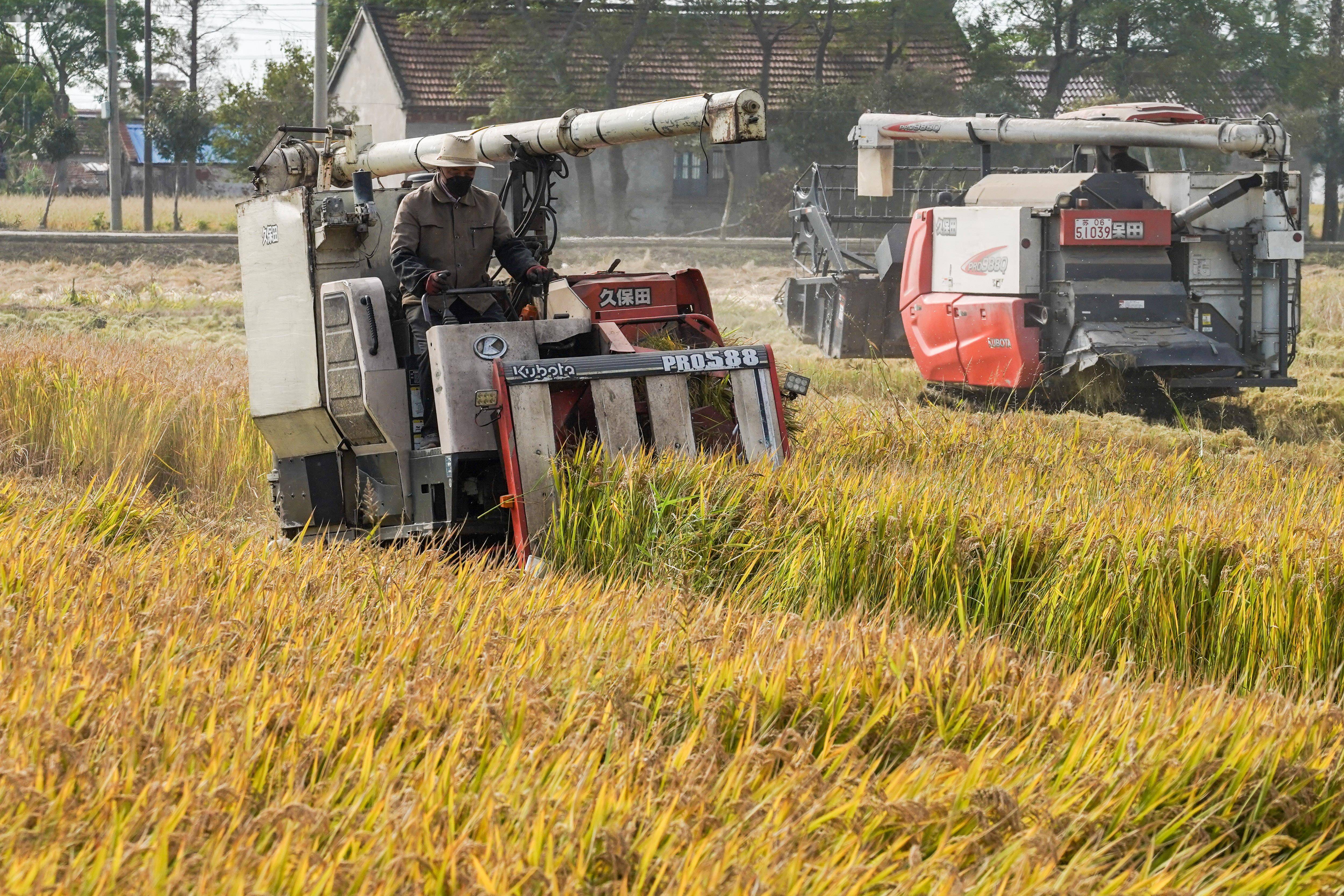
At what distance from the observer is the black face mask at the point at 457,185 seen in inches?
301

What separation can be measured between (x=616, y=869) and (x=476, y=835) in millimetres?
313

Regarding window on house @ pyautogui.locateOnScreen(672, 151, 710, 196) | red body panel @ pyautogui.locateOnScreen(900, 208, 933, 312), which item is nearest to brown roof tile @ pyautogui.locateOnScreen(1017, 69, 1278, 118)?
window on house @ pyautogui.locateOnScreen(672, 151, 710, 196)

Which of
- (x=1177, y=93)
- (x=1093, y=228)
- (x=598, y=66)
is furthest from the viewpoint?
(x=598, y=66)

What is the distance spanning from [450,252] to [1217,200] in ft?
23.1

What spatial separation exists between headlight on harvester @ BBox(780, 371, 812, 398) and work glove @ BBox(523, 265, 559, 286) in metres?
1.28

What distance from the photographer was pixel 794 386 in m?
7.75

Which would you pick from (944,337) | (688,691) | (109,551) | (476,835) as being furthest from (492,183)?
(476,835)

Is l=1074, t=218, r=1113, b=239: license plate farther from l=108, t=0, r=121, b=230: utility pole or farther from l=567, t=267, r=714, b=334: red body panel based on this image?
l=108, t=0, r=121, b=230: utility pole

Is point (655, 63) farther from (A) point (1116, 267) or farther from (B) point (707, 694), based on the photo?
(B) point (707, 694)

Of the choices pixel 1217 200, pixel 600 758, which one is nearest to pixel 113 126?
pixel 1217 200

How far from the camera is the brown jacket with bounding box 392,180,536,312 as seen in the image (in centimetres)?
737

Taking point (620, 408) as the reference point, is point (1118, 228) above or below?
above

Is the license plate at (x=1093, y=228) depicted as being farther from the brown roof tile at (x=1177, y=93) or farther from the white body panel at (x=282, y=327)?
the brown roof tile at (x=1177, y=93)

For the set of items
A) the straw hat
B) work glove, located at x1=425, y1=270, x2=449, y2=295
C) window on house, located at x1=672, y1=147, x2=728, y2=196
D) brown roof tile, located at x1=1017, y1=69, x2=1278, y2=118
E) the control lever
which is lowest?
the control lever
